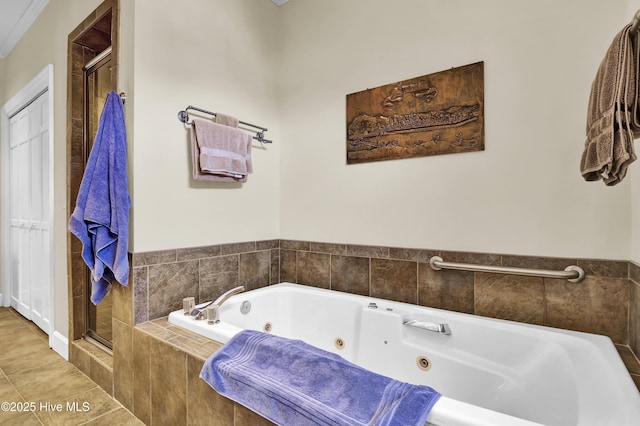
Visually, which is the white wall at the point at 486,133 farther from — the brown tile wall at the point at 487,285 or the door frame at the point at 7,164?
the door frame at the point at 7,164

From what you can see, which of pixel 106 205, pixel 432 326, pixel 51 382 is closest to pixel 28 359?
pixel 51 382

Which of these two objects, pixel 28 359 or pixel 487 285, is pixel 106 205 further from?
pixel 487 285

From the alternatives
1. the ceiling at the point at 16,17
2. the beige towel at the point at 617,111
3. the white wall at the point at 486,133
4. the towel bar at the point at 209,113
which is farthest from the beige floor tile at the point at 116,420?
A: the ceiling at the point at 16,17

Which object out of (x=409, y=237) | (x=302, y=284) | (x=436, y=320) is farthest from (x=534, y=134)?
(x=302, y=284)

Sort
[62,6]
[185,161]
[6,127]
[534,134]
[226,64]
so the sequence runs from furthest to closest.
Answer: [6,127]
[62,6]
[226,64]
[185,161]
[534,134]

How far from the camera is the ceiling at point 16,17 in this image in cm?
253

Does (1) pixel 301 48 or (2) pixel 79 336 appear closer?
(2) pixel 79 336

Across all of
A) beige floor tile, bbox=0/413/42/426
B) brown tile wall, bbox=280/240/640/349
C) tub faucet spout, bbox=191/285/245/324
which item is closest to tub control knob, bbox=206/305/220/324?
tub faucet spout, bbox=191/285/245/324

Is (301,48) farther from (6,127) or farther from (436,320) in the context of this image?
(6,127)

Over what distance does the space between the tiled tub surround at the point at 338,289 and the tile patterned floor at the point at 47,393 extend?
10 cm

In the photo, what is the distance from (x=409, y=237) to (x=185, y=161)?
1398 millimetres

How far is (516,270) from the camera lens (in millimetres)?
1478

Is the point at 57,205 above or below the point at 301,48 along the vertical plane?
below

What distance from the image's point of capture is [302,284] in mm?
2305
